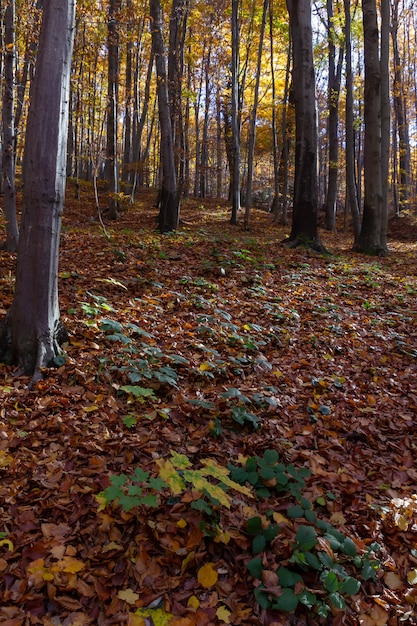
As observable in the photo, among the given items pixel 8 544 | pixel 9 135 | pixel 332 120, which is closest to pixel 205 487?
pixel 8 544

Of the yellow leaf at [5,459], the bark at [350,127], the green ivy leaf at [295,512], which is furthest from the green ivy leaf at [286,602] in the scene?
the bark at [350,127]

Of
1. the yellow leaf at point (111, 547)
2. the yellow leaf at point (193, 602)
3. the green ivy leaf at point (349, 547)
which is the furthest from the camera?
the green ivy leaf at point (349, 547)

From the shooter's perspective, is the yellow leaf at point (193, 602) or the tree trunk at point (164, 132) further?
the tree trunk at point (164, 132)

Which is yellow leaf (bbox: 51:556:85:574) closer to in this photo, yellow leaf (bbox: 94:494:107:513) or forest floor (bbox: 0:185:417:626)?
forest floor (bbox: 0:185:417:626)

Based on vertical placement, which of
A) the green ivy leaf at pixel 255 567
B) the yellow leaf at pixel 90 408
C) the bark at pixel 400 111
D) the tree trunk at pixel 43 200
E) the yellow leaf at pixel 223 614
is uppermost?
the bark at pixel 400 111

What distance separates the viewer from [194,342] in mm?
4723

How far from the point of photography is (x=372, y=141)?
36.3 feet

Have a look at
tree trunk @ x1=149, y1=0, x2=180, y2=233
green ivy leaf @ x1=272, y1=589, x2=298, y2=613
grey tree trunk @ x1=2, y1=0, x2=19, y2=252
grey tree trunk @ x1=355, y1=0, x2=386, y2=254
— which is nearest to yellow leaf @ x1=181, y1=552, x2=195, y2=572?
green ivy leaf @ x1=272, y1=589, x2=298, y2=613

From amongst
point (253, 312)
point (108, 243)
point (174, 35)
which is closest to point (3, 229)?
point (108, 243)

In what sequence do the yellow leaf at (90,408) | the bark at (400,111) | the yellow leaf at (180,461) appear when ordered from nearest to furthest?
the yellow leaf at (180,461) < the yellow leaf at (90,408) < the bark at (400,111)

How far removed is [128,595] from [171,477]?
25.1 inches

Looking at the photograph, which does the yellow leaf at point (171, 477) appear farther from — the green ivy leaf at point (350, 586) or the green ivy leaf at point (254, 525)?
the green ivy leaf at point (350, 586)

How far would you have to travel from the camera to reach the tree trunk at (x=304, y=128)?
10141mm

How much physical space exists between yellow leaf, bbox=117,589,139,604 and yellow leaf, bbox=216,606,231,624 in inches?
16.0
